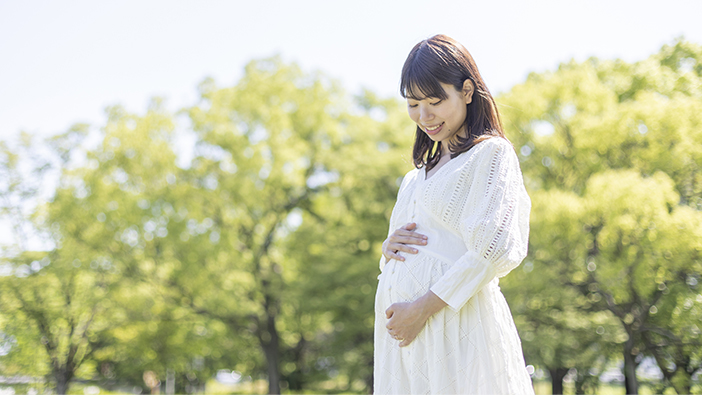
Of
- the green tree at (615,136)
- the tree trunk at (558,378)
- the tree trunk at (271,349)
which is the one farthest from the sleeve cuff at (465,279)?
the tree trunk at (271,349)

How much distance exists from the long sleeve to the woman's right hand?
0.44ft

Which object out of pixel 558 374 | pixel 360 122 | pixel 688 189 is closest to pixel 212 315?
pixel 360 122

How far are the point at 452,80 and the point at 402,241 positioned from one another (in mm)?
473

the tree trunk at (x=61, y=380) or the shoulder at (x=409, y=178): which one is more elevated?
the shoulder at (x=409, y=178)

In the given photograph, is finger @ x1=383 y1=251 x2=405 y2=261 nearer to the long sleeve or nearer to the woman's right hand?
the woman's right hand

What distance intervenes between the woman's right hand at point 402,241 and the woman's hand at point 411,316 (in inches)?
7.1

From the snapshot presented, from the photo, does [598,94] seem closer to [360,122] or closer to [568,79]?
[568,79]

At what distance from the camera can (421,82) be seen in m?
1.53

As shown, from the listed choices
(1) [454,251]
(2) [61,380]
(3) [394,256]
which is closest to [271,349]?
(2) [61,380]

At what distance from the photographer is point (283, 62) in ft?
51.9

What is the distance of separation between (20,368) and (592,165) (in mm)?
12799

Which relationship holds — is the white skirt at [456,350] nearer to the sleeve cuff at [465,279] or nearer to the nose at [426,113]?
the sleeve cuff at [465,279]

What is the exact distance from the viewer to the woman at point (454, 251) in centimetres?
140

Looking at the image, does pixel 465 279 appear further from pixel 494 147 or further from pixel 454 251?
pixel 494 147
